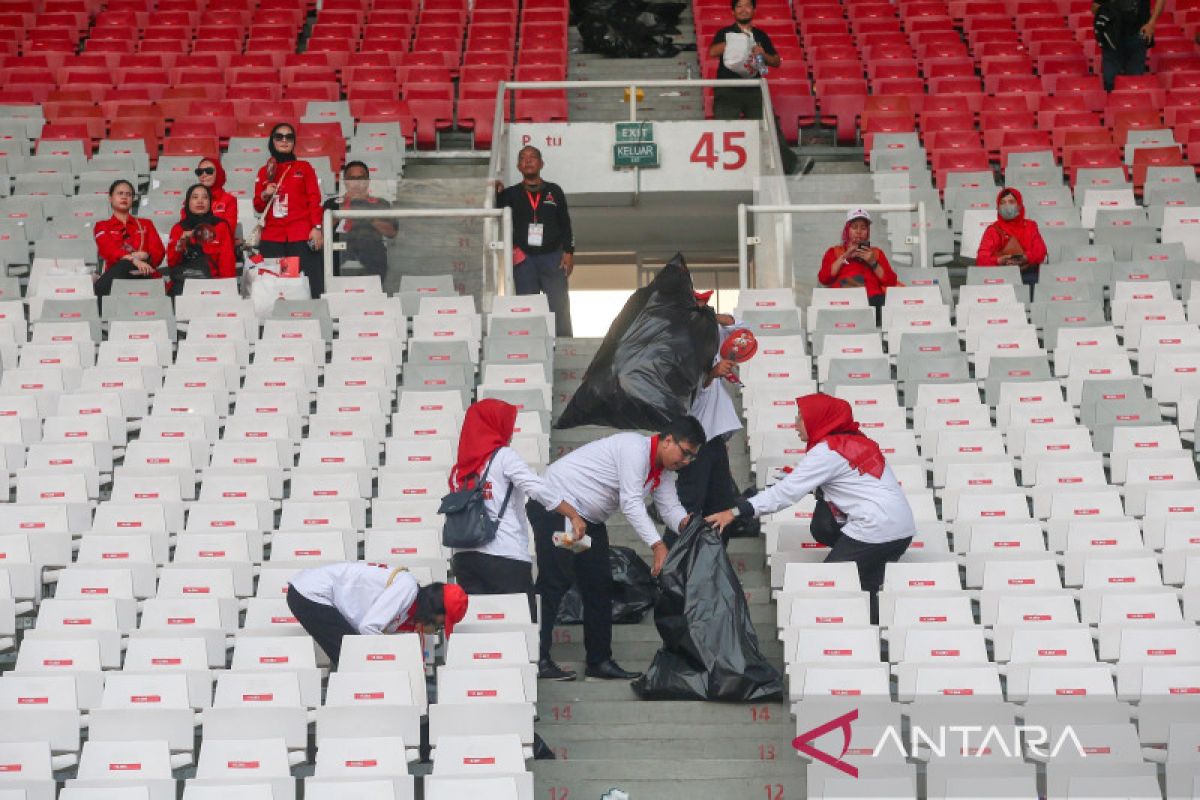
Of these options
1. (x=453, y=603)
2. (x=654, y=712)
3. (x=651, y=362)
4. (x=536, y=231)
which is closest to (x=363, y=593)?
(x=453, y=603)

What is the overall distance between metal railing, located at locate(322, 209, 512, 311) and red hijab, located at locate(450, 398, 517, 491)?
376 cm

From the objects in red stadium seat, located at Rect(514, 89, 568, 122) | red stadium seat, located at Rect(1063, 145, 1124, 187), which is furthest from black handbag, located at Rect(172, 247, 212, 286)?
red stadium seat, located at Rect(1063, 145, 1124, 187)

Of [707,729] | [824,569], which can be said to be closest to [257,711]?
[707,729]

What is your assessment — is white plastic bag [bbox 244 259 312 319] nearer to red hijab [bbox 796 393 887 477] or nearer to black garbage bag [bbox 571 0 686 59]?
red hijab [bbox 796 393 887 477]

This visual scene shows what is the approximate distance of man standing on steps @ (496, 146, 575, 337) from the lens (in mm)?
13414

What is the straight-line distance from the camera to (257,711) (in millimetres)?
8375

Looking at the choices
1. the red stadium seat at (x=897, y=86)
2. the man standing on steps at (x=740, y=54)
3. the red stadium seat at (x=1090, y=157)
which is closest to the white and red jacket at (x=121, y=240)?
the man standing on steps at (x=740, y=54)

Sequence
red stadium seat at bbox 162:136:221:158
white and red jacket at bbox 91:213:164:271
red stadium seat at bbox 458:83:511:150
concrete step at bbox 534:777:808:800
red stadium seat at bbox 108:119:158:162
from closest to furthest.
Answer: concrete step at bbox 534:777:808:800
white and red jacket at bbox 91:213:164:271
red stadium seat at bbox 162:136:221:158
red stadium seat at bbox 108:119:158:162
red stadium seat at bbox 458:83:511:150

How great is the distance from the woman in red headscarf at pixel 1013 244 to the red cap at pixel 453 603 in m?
5.84

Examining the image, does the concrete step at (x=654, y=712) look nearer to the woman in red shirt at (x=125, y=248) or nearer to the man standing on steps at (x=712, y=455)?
the man standing on steps at (x=712, y=455)

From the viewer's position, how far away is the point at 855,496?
9.51 meters

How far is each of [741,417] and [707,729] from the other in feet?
9.90

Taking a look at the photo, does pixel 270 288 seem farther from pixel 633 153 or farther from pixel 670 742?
pixel 670 742

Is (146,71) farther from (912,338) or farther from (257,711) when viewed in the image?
(257,711)
